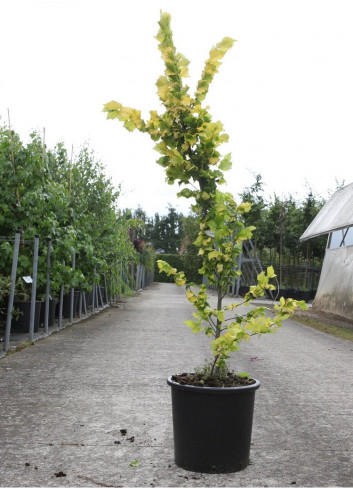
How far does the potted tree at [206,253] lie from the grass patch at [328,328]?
832cm

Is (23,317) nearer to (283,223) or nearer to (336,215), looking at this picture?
(336,215)

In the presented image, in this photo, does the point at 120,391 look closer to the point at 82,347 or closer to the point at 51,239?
the point at 82,347

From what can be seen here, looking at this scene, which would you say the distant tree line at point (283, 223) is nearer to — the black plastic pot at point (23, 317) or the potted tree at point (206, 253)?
the black plastic pot at point (23, 317)

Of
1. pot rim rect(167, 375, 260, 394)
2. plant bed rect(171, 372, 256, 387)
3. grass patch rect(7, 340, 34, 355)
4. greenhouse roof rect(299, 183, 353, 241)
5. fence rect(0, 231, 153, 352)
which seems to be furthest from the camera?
greenhouse roof rect(299, 183, 353, 241)

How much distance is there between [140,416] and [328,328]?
9345 millimetres

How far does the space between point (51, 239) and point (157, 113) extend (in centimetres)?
674

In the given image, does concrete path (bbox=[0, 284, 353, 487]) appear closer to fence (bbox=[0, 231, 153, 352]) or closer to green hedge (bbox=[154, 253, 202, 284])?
fence (bbox=[0, 231, 153, 352])

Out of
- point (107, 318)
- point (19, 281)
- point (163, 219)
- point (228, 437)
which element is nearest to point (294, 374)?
point (228, 437)

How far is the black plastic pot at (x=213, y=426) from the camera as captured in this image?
11.8 ft

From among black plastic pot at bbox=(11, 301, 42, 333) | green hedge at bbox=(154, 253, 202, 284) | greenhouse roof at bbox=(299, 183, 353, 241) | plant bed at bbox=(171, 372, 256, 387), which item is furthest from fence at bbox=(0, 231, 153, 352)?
green hedge at bbox=(154, 253, 202, 284)

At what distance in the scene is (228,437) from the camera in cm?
362

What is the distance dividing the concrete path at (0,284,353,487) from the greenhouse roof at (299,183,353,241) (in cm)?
768

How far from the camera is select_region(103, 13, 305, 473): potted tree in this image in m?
3.61

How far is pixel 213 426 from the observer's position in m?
3.59
